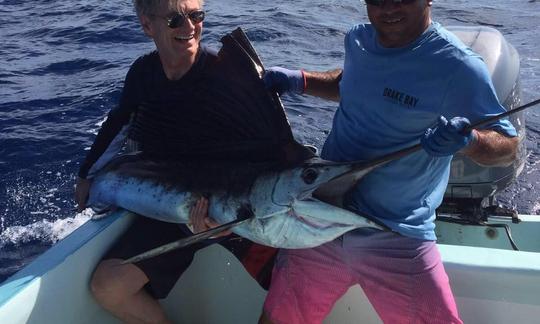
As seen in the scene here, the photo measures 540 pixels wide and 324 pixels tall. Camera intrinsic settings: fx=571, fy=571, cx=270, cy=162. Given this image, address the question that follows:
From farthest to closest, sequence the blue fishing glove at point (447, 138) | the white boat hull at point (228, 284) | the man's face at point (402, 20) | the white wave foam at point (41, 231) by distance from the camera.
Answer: the white wave foam at point (41, 231) → the white boat hull at point (228, 284) → the man's face at point (402, 20) → the blue fishing glove at point (447, 138)

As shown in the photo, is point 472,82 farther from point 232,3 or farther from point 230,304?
point 232,3

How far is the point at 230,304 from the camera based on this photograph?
87.4 inches

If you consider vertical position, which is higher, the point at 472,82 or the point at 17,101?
the point at 472,82

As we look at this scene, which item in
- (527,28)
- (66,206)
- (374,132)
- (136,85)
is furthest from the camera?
(527,28)

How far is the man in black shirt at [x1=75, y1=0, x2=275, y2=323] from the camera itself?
1.90m

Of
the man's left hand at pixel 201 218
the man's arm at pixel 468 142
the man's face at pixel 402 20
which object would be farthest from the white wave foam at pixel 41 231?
the man's arm at pixel 468 142

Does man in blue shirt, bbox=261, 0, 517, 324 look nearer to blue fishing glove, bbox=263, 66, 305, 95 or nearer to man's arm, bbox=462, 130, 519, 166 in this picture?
man's arm, bbox=462, 130, 519, 166

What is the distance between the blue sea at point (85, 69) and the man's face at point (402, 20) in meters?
2.33

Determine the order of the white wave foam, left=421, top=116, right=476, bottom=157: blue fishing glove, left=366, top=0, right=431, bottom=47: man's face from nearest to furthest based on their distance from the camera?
left=421, top=116, right=476, bottom=157: blue fishing glove, left=366, top=0, right=431, bottom=47: man's face, the white wave foam

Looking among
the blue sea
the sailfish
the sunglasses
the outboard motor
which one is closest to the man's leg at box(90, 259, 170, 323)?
the sailfish

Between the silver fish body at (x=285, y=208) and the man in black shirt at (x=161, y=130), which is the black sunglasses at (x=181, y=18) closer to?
the man in black shirt at (x=161, y=130)

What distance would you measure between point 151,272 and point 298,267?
494mm

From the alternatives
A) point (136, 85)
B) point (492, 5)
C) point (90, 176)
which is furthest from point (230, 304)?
point (492, 5)

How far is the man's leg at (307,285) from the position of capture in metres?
1.78
